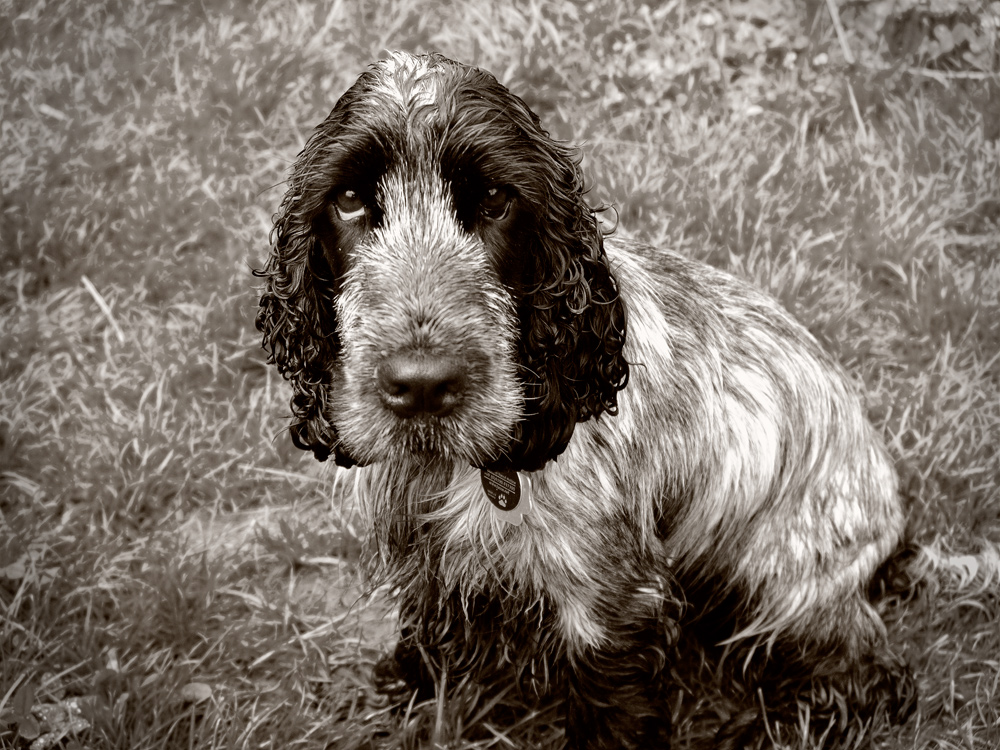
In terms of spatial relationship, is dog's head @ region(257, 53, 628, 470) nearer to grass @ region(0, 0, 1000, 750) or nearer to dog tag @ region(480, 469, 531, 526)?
dog tag @ region(480, 469, 531, 526)

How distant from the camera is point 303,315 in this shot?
280 cm

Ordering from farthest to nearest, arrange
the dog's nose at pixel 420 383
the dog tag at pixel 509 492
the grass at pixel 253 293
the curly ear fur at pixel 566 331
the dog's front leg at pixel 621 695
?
1. the grass at pixel 253 293
2. the dog's front leg at pixel 621 695
3. the dog tag at pixel 509 492
4. the curly ear fur at pixel 566 331
5. the dog's nose at pixel 420 383

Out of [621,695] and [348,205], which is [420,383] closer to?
[348,205]

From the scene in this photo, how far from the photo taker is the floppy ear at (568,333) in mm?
2643

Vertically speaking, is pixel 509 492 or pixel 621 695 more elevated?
pixel 509 492

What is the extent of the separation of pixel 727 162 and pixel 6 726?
4.36 meters

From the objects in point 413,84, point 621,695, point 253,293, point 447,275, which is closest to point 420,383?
point 447,275

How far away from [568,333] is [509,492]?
517 millimetres

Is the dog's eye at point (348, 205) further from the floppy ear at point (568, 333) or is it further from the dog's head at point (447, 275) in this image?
the floppy ear at point (568, 333)

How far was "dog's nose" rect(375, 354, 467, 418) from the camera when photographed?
2.34 meters

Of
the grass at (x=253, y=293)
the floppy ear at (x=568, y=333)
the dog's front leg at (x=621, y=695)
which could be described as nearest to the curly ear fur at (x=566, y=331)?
the floppy ear at (x=568, y=333)

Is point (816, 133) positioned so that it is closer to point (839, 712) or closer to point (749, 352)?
point (749, 352)

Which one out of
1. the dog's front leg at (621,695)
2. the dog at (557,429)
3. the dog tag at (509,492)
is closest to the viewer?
the dog at (557,429)

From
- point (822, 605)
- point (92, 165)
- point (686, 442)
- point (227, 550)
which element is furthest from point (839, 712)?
point (92, 165)
